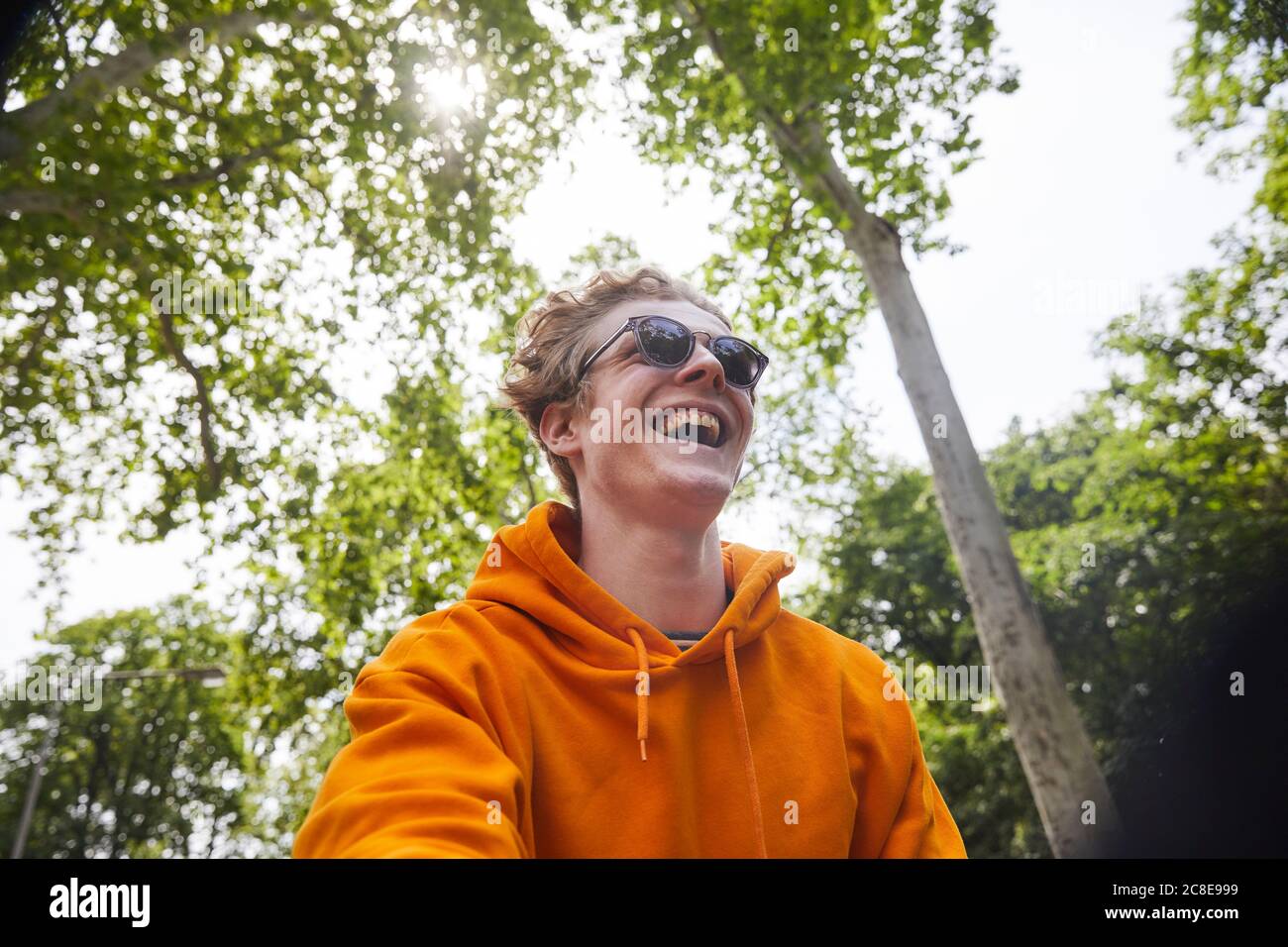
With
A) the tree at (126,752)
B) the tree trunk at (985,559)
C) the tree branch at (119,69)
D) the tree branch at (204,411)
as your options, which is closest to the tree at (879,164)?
the tree trunk at (985,559)

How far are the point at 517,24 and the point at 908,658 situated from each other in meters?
18.7

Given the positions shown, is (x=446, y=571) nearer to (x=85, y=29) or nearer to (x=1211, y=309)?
(x=85, y=29)

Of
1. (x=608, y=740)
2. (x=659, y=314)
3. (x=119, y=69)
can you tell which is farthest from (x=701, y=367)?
(x=119, y=69)

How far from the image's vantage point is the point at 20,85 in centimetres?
735

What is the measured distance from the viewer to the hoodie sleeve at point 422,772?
125cm

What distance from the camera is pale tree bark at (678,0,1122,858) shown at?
21.6 feet

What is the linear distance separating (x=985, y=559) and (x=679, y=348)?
6.05 m

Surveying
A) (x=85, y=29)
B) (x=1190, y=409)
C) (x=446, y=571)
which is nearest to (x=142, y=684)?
(x=446, y=571)

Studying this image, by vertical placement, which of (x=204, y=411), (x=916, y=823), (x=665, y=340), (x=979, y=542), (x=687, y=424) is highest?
(x=204, y=411)

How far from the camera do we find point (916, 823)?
6.15 feet

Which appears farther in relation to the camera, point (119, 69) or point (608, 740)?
point (119, 69)

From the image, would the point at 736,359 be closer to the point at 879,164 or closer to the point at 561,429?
the point at 561,429

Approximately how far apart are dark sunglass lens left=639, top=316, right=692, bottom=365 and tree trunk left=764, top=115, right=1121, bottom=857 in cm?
588

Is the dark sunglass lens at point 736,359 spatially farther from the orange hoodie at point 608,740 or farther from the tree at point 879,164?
the tree at point 879,164
